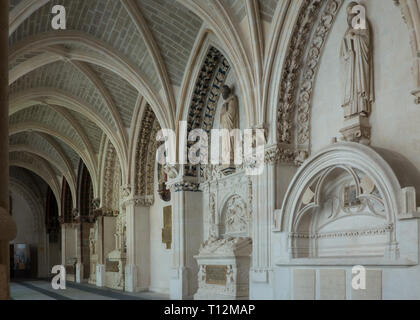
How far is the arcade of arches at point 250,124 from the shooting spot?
741 centimetres

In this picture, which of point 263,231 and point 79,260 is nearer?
point 263,231

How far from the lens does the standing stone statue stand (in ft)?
38.5

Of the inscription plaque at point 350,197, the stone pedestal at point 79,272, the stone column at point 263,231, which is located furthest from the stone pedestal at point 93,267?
the inscription plaque at point 350,197

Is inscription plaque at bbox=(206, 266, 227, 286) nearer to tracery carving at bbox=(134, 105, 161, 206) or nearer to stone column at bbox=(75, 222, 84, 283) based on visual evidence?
tracery carving at bbox=(134, 105, 161, 206)

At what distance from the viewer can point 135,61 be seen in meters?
13.5

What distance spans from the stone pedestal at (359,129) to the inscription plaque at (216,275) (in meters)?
4.00

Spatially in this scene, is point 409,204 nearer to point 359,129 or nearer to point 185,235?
point 359,129

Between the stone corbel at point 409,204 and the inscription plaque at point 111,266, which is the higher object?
the stone corbel at point 409,204

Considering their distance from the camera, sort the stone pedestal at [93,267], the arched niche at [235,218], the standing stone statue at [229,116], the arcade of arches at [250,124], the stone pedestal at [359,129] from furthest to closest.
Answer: the stone pedestal at [93,267]
the standing stone statue at [229,116]
the arched niche at [235,218]
the stone pedestal at [359,129]
the arcade of arches at [250,124]

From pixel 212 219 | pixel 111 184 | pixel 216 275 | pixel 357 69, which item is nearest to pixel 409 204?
pixel 357 69

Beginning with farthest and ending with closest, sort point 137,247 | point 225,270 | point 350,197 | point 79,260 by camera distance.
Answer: point 79,260, point 137,247, point 225,270, point 350,197

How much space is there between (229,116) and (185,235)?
3.10m

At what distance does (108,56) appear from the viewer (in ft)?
44.0

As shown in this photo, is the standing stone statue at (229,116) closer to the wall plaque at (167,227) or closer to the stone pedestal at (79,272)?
the wall plaque at (167,227)
